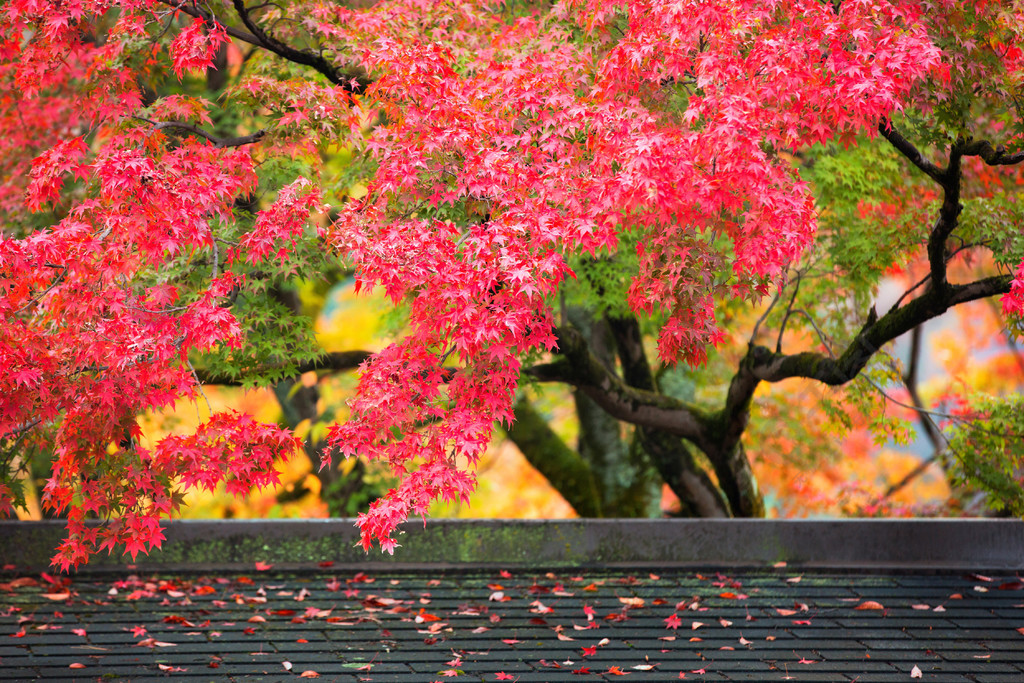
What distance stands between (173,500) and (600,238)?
111 inches

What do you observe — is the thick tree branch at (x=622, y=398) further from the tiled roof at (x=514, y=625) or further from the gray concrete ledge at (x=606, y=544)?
the tiled roof at (x=514, y=625)

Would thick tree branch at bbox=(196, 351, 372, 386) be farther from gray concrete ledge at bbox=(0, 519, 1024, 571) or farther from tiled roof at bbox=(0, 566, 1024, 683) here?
tiled roof at bbox=(0, 566, 1024, 683)

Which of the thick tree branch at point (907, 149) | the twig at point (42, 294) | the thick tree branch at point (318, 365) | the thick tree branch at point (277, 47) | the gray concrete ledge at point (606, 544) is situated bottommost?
the gray concrete ledge at point (606, 544)

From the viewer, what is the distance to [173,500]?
15.4 feet

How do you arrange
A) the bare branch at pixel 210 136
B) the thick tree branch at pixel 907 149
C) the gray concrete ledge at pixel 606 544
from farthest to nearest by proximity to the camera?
the gray concrete ledge at pixel 606 544 < the bare branch at pixel 210 136 < the thick tree branch at pixel 907 149

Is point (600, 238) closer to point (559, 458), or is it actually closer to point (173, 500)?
point (173, 500)

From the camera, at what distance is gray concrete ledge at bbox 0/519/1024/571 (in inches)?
292

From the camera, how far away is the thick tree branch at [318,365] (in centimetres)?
695

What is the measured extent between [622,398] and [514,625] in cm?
264

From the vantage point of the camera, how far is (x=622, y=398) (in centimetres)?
805

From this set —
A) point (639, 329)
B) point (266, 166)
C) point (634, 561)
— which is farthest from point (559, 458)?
point (266, 166)

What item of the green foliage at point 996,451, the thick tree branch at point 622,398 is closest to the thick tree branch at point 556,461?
the thick tree branch at point 622,398

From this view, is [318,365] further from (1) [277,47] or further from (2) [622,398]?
(2) [622,398]

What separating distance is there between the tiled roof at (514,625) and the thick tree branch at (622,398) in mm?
1454
